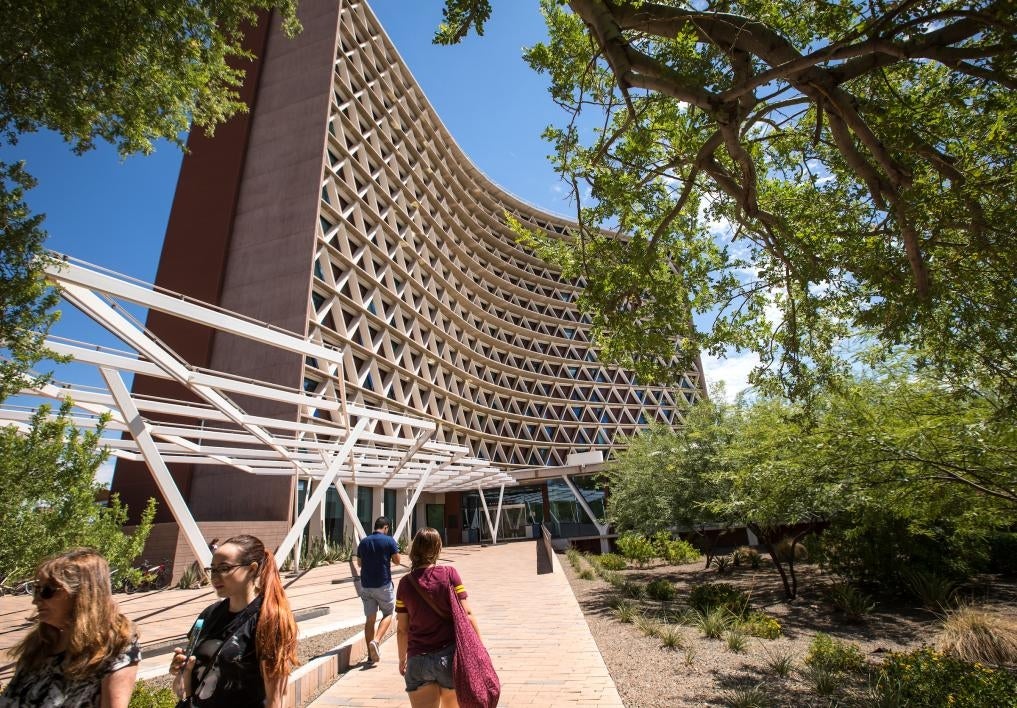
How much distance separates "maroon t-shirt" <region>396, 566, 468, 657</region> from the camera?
10.9 ft

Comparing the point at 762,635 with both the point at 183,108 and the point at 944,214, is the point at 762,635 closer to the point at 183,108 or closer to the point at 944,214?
the point at 944,214

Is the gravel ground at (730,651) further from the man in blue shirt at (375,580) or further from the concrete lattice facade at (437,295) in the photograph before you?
the concrete lattice facade at (437,295)

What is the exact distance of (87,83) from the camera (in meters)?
5.89

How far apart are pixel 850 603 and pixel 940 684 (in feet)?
21.5

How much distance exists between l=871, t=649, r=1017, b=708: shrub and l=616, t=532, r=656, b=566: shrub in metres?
14.5

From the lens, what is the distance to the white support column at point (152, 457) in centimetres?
850

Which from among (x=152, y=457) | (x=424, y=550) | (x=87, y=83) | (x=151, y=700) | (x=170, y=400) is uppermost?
(x=87, y=83)

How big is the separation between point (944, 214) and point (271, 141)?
1181 inches

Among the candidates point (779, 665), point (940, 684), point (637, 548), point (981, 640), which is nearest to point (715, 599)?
point (779, 665)

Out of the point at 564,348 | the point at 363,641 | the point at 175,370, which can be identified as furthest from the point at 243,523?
the point at 564,348

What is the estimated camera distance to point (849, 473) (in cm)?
785

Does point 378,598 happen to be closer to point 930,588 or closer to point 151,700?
point 151,700

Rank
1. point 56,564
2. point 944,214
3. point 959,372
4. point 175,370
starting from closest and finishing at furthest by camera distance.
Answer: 1. point 56,564
2. point 944,214
3. point 959,372
4. point 175,370

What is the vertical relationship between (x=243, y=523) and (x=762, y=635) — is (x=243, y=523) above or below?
above
